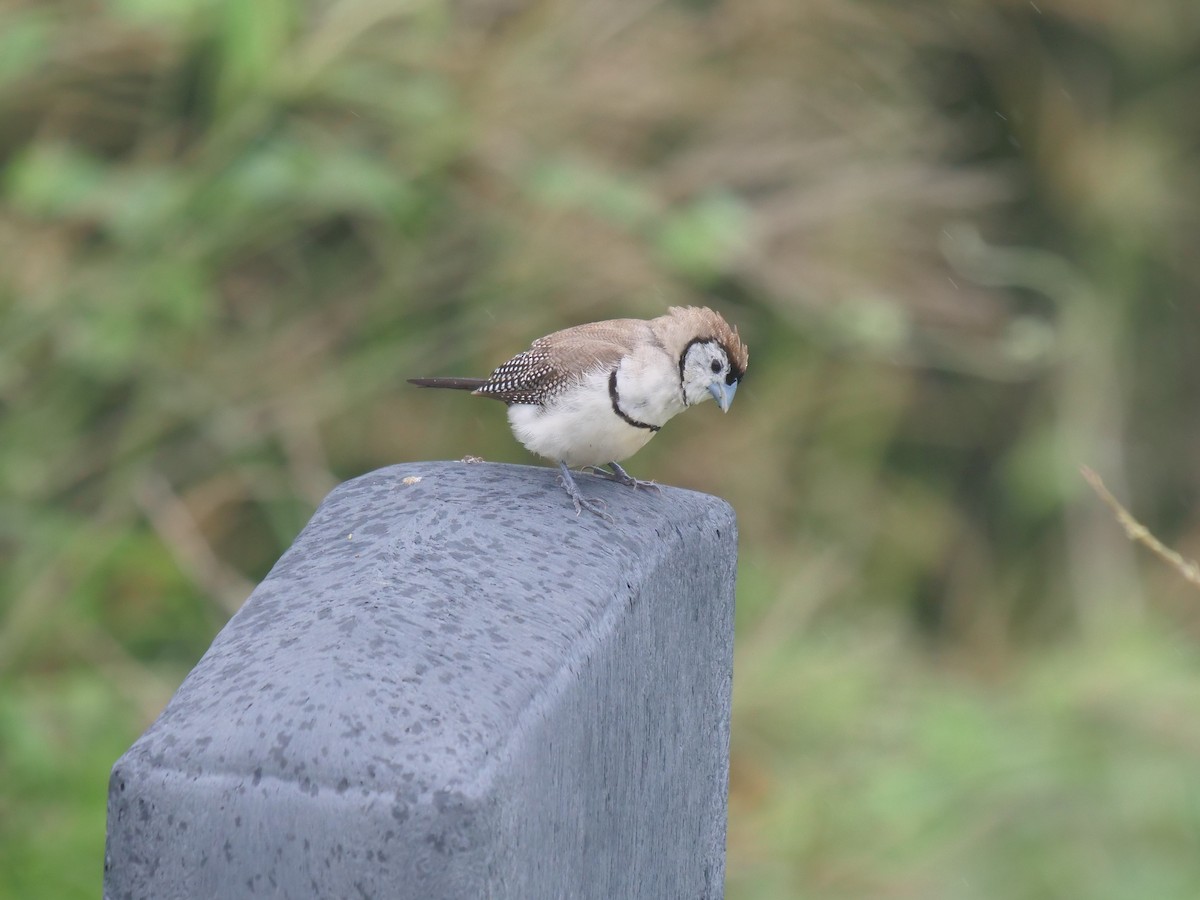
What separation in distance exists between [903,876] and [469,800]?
349 cm

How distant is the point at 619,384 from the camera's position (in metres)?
2.74

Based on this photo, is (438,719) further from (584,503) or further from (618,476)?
(618,476)

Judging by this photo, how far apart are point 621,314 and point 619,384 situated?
78.5 inches

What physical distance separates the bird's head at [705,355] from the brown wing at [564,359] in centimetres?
7

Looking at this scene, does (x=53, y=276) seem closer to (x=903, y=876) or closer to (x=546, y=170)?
(x=546, y=170)

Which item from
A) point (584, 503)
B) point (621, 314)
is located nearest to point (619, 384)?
point (584, 503)

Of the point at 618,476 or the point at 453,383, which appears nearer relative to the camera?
the point at 618,476

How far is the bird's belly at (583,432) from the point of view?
8.87 feet

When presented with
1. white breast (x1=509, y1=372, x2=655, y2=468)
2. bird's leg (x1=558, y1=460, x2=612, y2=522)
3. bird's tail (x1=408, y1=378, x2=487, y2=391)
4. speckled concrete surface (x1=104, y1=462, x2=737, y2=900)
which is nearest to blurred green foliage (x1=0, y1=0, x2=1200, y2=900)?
bird's tail (x1=408, y1=378, x2=487, y2=391)

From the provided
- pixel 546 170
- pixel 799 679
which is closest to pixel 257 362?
pixel 546 170

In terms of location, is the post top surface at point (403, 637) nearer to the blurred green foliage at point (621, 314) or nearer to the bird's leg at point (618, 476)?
the bird's leg at point (618, 476)

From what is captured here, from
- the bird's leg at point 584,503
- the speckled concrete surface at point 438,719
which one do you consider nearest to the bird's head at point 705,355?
the bird's leg at point 584,503

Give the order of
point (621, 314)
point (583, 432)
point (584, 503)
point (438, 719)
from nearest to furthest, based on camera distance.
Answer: point (438, 719) → point (584, 503) → point (583, 432) → point (621, 314)

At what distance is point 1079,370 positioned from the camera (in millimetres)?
5957
